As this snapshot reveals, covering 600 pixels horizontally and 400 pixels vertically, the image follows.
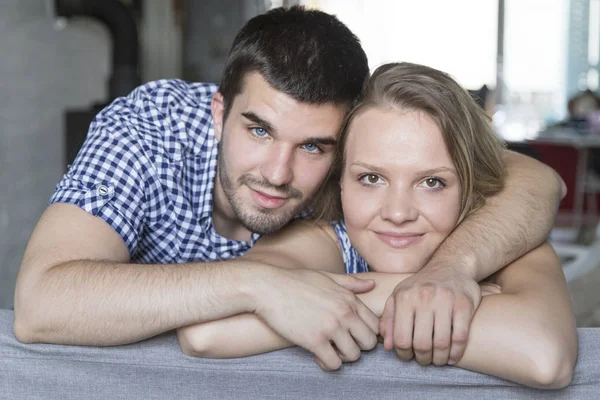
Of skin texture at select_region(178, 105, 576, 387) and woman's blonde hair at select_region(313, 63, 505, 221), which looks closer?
skin texture at select_region(178, 105, 576, 387)

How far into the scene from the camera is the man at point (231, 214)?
44.4 inches

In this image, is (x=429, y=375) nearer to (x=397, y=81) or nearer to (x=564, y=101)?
(x=397, y=81)

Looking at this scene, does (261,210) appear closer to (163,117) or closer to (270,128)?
(270,128)

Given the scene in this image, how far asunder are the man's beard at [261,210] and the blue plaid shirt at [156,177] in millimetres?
133

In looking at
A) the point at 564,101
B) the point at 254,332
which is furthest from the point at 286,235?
the point at 564,101

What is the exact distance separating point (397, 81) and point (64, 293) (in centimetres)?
80

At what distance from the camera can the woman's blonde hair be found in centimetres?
145

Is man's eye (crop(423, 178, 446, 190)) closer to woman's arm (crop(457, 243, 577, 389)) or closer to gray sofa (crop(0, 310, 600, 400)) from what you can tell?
woman's arm (crop(457, 243, 577, 389))

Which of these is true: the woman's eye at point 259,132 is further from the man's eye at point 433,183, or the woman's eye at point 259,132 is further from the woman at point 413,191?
the man's eye at point 433,183

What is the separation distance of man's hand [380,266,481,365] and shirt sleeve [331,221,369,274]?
1.88ft

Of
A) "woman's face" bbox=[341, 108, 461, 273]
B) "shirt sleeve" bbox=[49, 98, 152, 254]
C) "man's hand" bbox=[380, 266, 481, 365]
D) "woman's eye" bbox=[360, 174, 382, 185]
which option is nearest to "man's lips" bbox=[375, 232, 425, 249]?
"woman's face" bbox=[341, 108, 461, 273]

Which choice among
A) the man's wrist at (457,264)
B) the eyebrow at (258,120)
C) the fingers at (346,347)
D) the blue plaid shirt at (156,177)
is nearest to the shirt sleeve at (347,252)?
the blue plaid shirt at (156,177)

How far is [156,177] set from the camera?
5.39ft

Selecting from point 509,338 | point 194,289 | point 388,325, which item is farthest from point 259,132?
point 509,338
